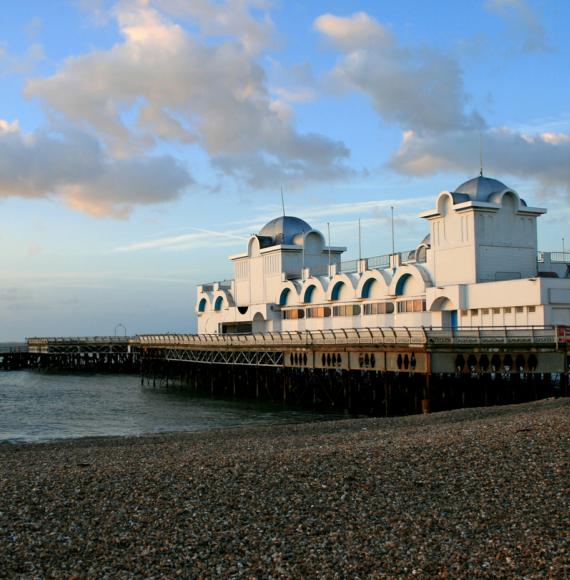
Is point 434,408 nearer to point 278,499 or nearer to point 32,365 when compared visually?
point 278,499

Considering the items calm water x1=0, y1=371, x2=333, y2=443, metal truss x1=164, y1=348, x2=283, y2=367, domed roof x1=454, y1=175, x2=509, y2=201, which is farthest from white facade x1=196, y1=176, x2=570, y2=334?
calm water x1=0, y1=371, x2=333, y2=443

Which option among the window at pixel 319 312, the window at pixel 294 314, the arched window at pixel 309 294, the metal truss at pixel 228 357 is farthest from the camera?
the window at pixel 294 314

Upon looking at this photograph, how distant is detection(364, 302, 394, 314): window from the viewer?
46.8 meters

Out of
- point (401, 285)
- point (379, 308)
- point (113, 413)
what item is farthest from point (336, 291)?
point (113, 413)

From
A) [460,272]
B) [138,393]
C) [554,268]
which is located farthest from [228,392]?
[554,268]

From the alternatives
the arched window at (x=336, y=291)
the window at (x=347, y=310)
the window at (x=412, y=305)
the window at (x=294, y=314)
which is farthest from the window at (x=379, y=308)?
the window at (x=294, y=314)

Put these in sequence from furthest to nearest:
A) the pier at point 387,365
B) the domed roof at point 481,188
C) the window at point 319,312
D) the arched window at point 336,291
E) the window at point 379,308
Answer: the window at point 319,312, the arched window at point 336,291, the window at point 379,308, the domed roof at point 481,188, the pier at point 387,365

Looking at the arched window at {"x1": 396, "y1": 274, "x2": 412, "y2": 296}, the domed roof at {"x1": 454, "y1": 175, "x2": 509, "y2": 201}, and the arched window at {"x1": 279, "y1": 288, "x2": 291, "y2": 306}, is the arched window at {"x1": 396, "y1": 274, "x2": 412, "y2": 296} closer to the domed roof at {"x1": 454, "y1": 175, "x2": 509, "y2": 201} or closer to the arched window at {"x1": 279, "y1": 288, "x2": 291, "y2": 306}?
the domed roof at {"x1": 454, "y1": 175, "x2": 509, "y2": 201}

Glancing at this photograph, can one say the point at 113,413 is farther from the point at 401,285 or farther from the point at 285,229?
the point at 285,229

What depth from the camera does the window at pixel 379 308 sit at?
46.8 metres

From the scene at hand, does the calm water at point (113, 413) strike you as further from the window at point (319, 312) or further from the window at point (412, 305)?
the window at point (319, 312)

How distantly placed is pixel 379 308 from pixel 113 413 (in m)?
17.6

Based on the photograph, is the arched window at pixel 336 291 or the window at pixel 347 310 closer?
the window at pixel 347 310

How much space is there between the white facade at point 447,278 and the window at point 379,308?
0.06 m
